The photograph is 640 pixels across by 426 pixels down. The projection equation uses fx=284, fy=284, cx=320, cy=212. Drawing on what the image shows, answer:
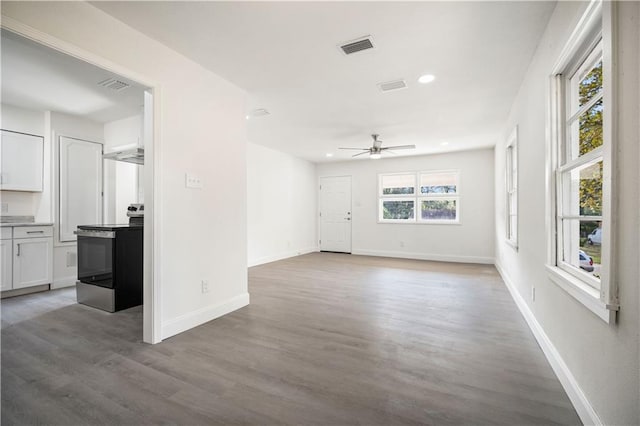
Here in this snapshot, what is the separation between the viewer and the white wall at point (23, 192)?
13.0 ft

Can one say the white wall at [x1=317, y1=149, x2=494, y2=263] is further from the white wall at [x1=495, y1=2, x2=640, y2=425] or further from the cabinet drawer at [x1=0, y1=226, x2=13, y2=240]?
the cabinet drawer at [x1=0, y1=226, x2=13, y2=240]

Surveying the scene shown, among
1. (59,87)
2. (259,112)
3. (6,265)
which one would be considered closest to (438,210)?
(259,112)

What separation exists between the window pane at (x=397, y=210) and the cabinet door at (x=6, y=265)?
22.5 ft

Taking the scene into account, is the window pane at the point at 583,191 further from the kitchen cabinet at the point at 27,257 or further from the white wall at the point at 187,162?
the kitchen cabinet at the point at 27,257

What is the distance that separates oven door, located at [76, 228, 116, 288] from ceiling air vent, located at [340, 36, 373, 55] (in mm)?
3123

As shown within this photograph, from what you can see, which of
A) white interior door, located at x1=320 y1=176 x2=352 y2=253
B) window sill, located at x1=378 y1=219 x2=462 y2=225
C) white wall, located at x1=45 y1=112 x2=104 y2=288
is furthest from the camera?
white interior door, located at x1=320 y1=176 x2=352 y2=253

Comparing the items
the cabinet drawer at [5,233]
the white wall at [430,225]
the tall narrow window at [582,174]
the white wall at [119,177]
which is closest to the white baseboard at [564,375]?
the tall narrow window at [582,174]

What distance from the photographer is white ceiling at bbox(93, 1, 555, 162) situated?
6.66ft

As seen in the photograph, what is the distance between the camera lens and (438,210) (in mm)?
6887

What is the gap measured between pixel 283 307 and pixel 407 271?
2.94 metres

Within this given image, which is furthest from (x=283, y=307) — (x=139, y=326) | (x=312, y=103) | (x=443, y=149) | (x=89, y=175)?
(x=443, y=149)

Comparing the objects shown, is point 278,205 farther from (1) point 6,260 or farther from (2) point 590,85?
(2) point 590,85

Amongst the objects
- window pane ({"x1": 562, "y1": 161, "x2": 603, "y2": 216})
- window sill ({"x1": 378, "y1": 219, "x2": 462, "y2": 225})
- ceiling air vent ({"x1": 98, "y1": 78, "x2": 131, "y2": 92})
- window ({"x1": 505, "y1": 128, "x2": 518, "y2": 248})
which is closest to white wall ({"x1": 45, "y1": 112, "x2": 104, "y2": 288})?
ceiling air vent ({"x1": 98, "y1": 78, "x2": 131, "y2": 92})

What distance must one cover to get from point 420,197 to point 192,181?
571 centimetres
